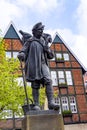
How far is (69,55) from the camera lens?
2855 centimetres

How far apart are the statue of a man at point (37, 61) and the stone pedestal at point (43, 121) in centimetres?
19

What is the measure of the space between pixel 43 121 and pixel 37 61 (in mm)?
1399

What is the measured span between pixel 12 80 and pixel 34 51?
36.0 feet

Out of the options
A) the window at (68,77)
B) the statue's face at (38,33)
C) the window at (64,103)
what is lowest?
the window at (64,103)

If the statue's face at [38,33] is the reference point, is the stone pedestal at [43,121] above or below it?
below

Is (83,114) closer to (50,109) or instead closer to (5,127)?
(5,127)

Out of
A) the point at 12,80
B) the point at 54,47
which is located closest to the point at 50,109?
the point at 12,80

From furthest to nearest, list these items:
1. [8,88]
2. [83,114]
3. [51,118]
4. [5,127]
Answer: [83,114] → [5,127] → [8,88] → [51,118]

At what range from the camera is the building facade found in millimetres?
25844

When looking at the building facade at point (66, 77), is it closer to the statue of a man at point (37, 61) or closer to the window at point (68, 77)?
the window at point (68, 77)

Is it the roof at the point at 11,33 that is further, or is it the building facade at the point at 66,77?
the roof at the point at 11,33

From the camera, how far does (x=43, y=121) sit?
18.6 feet

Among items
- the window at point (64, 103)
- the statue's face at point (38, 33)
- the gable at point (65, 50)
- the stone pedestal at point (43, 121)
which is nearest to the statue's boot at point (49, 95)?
the stone pedestal at point (43, 121)

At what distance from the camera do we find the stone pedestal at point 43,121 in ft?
18.4
